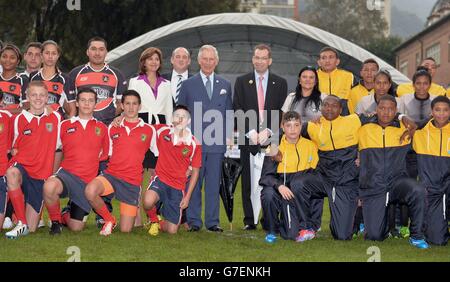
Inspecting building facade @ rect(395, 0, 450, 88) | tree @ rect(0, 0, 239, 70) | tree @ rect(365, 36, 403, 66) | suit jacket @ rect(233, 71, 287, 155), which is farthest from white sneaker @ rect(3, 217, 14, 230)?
tree @ rect(365, 36, 403, 66)

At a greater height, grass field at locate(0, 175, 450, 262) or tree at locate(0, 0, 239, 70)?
tree at locate(0, 0, 239, 70)

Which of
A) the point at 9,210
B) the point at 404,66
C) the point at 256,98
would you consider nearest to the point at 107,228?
the point at 9,210

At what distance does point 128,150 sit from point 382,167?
2.48m

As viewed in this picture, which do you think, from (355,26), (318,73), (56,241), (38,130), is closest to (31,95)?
(38,130)

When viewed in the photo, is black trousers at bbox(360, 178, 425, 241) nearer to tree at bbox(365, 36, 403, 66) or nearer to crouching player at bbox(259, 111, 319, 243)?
crouching player at bbox(259, 111, 319, 243)

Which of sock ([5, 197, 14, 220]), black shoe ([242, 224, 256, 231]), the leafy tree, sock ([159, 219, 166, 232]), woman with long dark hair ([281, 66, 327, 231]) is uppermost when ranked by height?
the leafy tree

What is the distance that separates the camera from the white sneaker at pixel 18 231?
611 cm

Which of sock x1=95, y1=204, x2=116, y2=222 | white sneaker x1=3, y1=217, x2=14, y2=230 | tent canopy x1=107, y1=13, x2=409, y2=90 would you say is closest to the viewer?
sock x1=95, y1=204, x2=116, y2=222

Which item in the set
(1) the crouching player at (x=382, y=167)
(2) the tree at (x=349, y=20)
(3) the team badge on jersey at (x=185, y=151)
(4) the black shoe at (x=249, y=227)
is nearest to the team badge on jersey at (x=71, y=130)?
(3) the team badge on jersey at (x=185, y=151)

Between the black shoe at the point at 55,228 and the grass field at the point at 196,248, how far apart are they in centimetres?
7

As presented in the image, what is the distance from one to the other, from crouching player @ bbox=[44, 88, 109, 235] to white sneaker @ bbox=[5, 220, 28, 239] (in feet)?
0.81

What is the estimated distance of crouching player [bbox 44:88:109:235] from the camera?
638 centimetres

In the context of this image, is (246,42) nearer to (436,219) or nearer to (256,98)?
(256,98)

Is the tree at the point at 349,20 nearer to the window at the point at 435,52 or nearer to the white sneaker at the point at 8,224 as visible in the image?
the window at the point at 435,52
